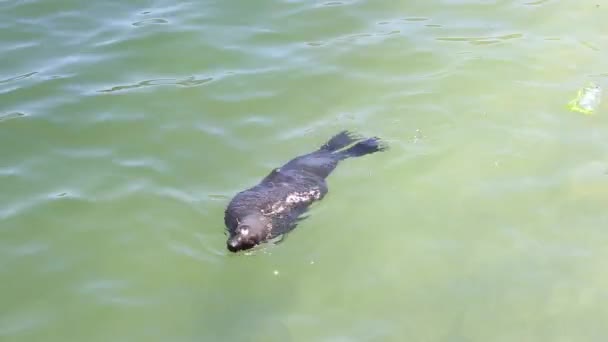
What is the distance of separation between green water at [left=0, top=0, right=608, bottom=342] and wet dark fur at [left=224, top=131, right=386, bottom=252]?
13 cm

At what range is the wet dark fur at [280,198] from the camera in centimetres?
546

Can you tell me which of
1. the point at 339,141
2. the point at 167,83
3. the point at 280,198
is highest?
the point at 167,83

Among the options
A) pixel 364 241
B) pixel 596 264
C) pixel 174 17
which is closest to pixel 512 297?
pixel 596 264

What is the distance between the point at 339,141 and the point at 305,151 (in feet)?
1.19

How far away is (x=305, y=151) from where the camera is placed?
6.75 m

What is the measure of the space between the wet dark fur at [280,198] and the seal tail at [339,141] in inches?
2.5

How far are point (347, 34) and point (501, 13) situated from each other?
2159 mm

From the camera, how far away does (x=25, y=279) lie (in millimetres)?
5367

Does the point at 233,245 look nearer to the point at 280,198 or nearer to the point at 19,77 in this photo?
the point at 280,198

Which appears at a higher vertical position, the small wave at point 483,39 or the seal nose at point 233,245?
the small wave at point 483,39

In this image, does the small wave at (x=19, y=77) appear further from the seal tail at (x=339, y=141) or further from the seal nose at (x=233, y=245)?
the seal nose at (x=233, y=245)

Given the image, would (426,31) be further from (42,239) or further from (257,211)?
(42,239)

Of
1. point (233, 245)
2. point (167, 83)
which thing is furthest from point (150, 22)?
point (233, 245)

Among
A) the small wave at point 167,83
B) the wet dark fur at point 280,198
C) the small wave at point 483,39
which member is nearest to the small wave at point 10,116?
the small wave at point 167,83
